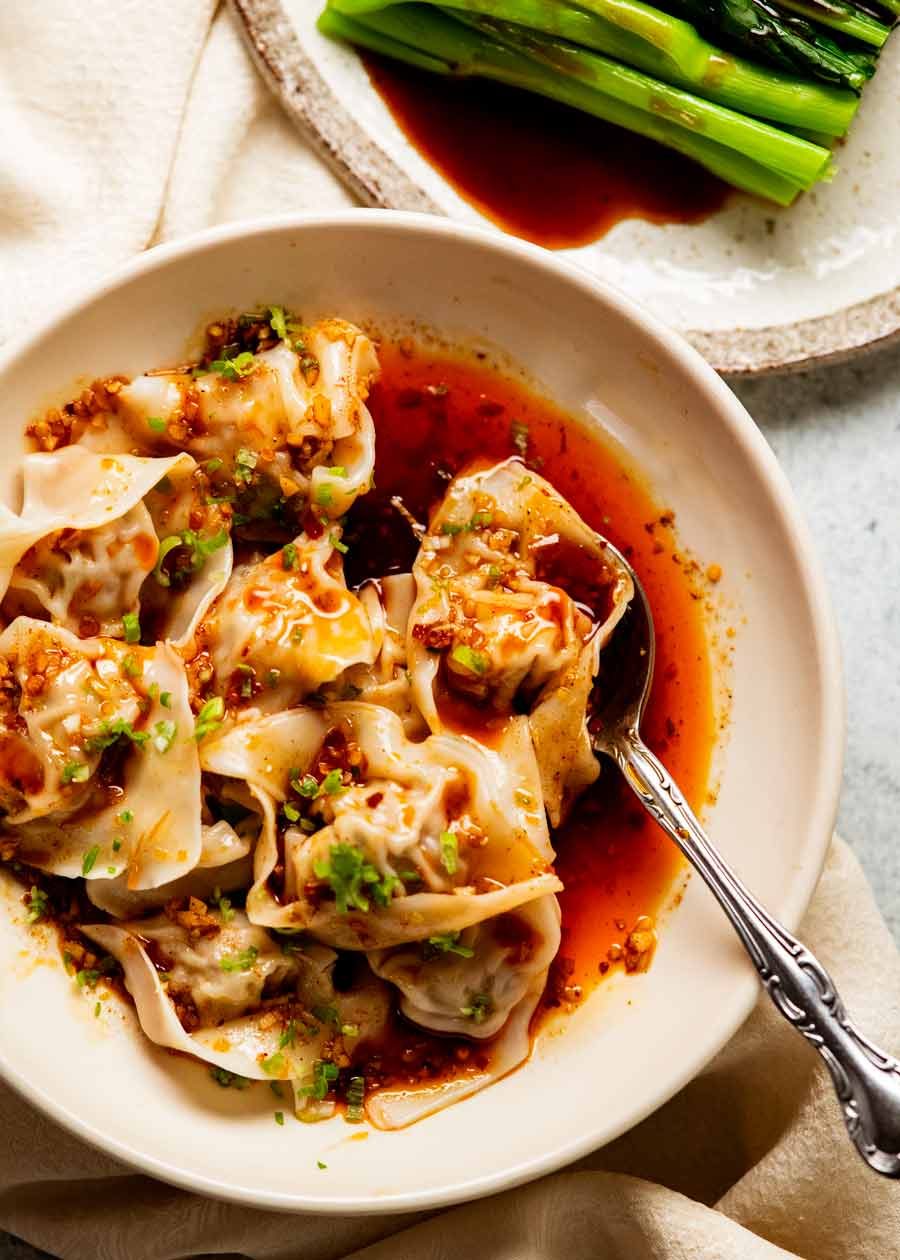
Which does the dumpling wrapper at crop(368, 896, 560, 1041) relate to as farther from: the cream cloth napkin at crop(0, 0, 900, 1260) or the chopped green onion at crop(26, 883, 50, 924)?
the chopped green onion at crop(26, 883, 50, 924)

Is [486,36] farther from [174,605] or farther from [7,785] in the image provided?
[7,785]

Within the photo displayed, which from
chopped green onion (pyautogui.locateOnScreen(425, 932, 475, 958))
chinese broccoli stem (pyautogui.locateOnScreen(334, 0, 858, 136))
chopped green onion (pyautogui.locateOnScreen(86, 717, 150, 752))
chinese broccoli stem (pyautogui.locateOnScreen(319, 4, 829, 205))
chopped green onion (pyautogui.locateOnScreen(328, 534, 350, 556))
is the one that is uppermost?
chinese broccoli stem (pyautogui.locateOnScreen(334, 0, 858, 136))

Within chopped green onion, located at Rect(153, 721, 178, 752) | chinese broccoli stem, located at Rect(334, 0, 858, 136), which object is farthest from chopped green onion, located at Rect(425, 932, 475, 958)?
chinese broccoli stem, located at Rect(334, 0, 858, 136)

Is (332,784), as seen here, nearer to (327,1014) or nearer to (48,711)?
(327,1014)

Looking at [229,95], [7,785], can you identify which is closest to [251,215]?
[229,95]

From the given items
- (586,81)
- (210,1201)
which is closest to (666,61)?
(586,81)

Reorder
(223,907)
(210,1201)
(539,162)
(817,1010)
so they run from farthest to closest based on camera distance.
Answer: (539,162), (210,1201), (223,907), (817,1010)

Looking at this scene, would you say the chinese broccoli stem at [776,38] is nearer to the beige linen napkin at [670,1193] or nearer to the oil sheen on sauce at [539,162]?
the oil sheen on sauce at [539,162]
